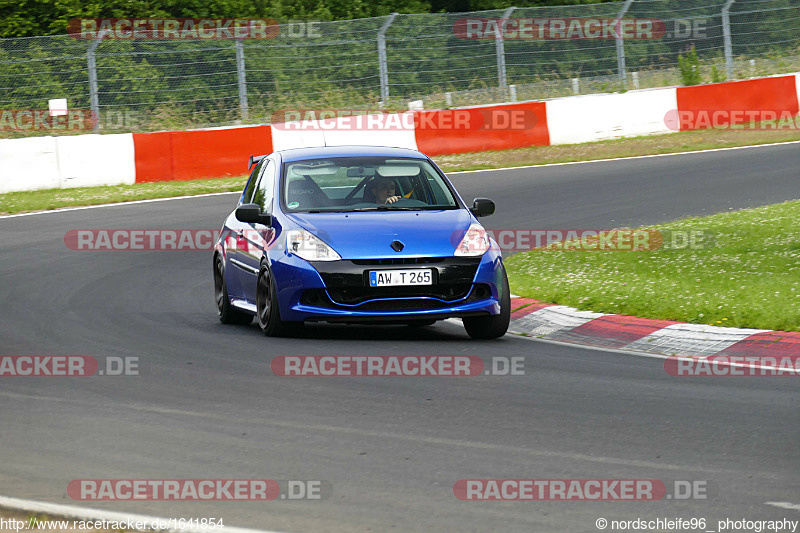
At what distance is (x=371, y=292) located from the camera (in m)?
9.27

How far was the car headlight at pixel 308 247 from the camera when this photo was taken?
30.7 ft

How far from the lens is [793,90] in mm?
25969

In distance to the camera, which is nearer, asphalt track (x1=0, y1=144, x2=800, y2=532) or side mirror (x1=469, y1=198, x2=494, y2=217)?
asphalt track (x1=0, y1=144, x2=800, y2=532)

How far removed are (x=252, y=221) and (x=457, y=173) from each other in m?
12.8

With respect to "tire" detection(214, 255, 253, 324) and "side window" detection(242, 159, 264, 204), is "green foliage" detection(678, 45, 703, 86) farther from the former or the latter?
"tire" detection(214, 255, 253, 324)

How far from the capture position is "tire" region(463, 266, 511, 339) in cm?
963
